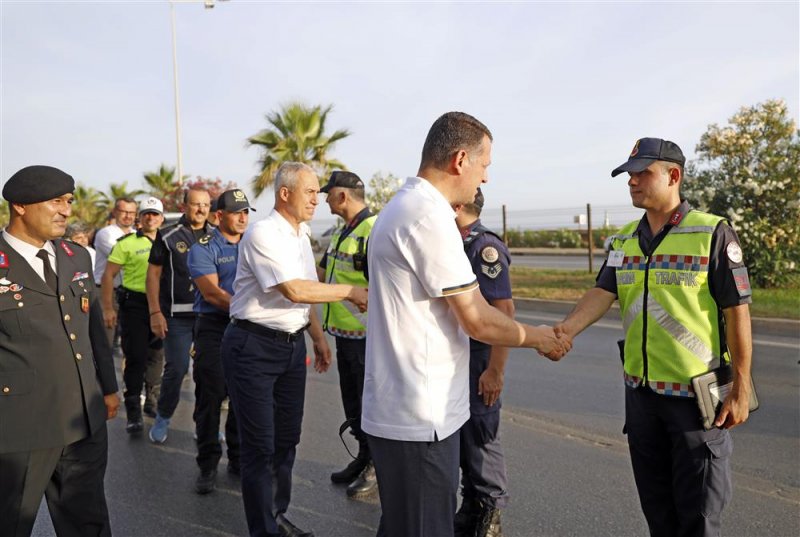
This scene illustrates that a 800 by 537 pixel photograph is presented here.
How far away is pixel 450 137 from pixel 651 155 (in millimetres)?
1067

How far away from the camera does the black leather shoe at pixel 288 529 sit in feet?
11.5

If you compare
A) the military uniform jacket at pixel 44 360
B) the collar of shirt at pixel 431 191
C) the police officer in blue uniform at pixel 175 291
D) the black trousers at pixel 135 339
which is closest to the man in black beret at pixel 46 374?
the military uniform jacket at pixel 44 360

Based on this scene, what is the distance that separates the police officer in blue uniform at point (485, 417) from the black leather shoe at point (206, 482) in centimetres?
167

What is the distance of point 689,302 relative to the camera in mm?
2625

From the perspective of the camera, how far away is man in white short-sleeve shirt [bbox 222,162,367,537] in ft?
10.9

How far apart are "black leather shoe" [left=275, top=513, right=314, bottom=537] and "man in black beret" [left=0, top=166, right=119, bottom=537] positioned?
925mm

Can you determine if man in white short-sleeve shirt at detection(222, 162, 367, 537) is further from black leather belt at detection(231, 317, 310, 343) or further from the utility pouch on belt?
the utility pouch on belt

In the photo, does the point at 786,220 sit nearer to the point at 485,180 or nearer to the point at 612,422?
the point at 612,422

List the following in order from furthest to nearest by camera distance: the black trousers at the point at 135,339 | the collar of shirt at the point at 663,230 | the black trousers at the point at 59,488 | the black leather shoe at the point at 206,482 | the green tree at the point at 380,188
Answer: the green tree at the point at 380,188
the black trousers at the point at 135,339
the black leather shoe at the point at 206,482
the collar of shirt at the point at 663,230
the black trousers at the point at 59,488

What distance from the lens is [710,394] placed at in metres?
2.57

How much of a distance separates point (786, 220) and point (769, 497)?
9924 mm

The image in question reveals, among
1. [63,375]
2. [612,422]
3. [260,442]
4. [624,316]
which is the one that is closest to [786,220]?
[612,422]

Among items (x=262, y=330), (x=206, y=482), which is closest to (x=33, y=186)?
(x=262, y=330)

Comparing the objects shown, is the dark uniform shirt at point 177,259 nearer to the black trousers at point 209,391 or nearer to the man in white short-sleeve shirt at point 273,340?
the black trousers at point 209,391
